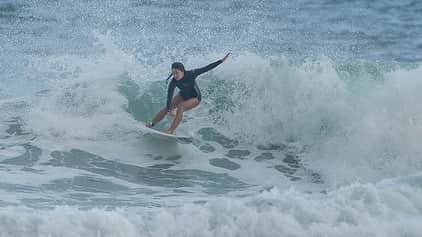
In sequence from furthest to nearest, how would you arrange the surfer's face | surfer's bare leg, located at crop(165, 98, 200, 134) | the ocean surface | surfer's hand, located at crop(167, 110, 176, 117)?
1. surfer's hand, located at crop(167, 110, 176, 117)
2. surfer's bare leg, located at crop(165, 98, 200, 134)
3. the surfer's face
4. the ocean surface

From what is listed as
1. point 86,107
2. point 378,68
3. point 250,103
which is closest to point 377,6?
point 378,68

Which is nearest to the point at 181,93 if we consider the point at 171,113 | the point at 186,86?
the point at 186,86

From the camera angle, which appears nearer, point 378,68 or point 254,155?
point 254,155

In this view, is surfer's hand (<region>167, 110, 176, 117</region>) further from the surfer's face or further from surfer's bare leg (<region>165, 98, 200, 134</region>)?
the surfer's face

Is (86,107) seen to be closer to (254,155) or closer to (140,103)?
(140,103)

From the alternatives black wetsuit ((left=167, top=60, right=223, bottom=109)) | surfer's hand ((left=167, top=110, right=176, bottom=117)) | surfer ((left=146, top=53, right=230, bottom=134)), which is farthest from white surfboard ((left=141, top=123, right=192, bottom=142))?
black wetsuit ((left=167, top=60, right=223, bottom=109))

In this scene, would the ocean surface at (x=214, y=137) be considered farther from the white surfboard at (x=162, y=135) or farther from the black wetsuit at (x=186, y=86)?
the black wetsuit at (x=186, y=86)

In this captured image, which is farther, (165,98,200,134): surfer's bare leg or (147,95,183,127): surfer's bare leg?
(147,95,183,127): surfer's bare leg

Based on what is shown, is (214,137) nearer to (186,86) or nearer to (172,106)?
(172,106)

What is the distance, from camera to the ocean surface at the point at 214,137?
32.2ft

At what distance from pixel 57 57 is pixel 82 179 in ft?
20.8

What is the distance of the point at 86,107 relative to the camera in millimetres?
14977

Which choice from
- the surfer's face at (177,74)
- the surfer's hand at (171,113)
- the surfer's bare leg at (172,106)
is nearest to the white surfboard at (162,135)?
the surfer's bare leg at (172,106)

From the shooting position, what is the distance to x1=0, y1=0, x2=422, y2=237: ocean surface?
980 centimetres
